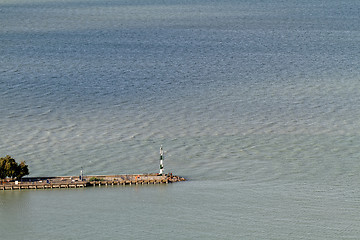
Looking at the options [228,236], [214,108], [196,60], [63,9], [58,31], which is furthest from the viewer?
[63,9]

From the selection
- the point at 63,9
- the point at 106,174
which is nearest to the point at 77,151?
the point at 106,174

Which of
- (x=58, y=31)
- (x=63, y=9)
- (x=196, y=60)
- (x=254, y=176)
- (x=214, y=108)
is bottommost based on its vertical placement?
(x=254, y=176)

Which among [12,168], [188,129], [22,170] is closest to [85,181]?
[22,170]

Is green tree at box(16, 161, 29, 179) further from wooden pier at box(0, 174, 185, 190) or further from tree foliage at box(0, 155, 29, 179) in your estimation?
wooden pier at box(0, 174, 185, 190)

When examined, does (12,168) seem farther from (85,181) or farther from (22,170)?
(85,181)

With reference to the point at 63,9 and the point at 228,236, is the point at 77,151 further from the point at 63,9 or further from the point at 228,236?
the point at 63,9

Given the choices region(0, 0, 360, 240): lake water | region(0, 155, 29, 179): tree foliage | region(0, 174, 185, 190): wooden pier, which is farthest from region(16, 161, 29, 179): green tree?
region(0, 0, 360, 240): lake water

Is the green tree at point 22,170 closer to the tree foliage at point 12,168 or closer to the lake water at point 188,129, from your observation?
the tree foliage at point 12,168
